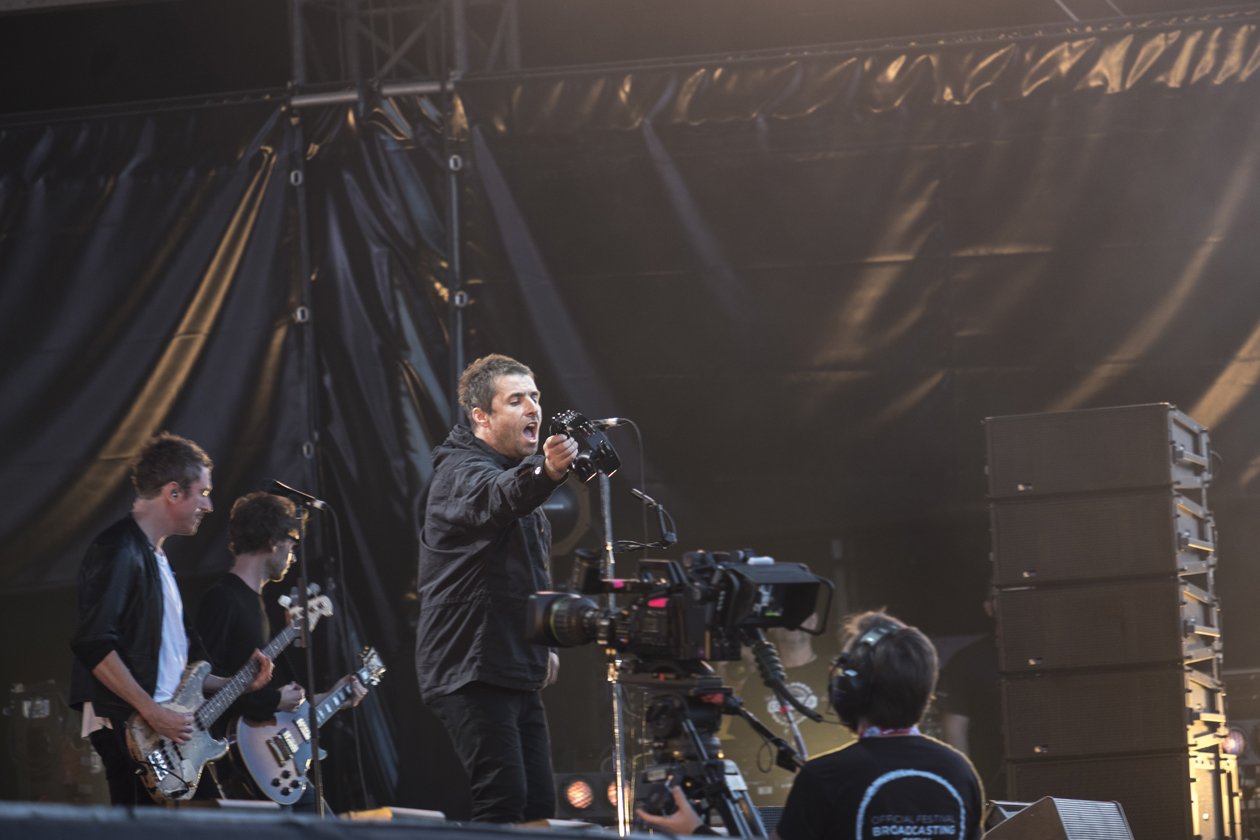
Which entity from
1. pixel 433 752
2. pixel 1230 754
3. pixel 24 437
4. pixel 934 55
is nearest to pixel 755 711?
pixel 433 752

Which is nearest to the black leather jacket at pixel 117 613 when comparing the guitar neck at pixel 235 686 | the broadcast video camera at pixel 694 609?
the guitar neck at pixel 235 686

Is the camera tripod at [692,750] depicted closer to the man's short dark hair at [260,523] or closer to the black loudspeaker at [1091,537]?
the black loudspeaker at [1091,537]

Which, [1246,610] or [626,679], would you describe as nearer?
[626,679]

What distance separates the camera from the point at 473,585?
160 inches

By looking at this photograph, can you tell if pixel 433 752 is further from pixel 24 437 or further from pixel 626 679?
pixel 626 679

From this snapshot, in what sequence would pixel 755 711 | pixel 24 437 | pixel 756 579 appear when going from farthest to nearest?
pixel 755 711, pixel 24 437, pixel 756 579

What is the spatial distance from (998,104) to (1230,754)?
254 centimetres

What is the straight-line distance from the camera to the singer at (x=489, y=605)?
391 cm

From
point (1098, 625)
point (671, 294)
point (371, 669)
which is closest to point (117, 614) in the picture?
point (371, 669)

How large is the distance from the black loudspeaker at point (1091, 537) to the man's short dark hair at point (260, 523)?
8.36 feet

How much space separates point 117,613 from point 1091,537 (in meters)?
3.20

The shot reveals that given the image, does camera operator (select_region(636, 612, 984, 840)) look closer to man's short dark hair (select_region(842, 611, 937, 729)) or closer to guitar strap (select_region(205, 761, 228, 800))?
man's short dark hair (select_region(842, 611, 937, 729))

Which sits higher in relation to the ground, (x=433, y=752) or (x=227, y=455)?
(x=227, y=455)

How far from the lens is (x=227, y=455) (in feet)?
19.9
